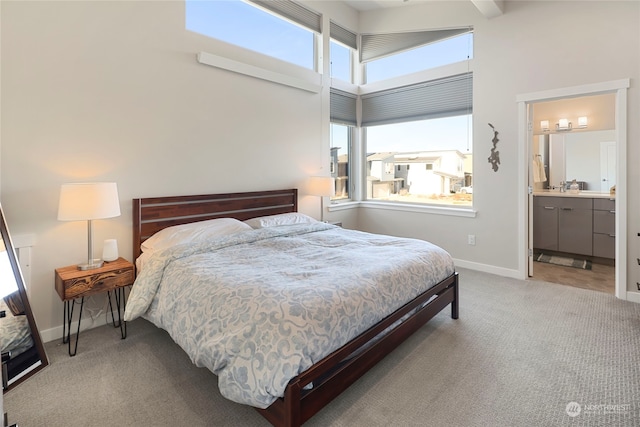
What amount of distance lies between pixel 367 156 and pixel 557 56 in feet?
8.76

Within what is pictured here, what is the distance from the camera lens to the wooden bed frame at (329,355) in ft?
5.00

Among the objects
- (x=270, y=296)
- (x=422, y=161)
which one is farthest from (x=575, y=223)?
(x=270, y=296)

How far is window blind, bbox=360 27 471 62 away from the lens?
4.39 metres

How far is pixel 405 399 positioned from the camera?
1.86 m

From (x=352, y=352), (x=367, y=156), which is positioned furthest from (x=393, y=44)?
(x=352, y=352)

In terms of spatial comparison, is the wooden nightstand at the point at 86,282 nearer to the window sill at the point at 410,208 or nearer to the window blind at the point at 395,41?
the window sill at the point at 410,208

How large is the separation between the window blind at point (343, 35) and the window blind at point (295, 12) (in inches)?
10.5

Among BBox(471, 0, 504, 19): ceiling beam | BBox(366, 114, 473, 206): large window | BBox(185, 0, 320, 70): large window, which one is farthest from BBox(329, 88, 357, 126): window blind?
BBox(471, 0, 504, 19): ceiling beam

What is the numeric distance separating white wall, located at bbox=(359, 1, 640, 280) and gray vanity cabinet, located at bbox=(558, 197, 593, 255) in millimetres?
1446

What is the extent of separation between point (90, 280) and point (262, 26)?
127 inches

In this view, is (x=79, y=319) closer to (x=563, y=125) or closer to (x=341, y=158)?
(x=341, y=158)

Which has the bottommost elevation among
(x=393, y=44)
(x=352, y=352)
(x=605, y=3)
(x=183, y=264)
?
(x=352, y=352)

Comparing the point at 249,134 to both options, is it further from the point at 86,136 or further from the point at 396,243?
the point at 396,243

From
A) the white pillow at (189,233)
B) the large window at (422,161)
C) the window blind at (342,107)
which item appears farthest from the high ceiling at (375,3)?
the white pillow at (189,233)
